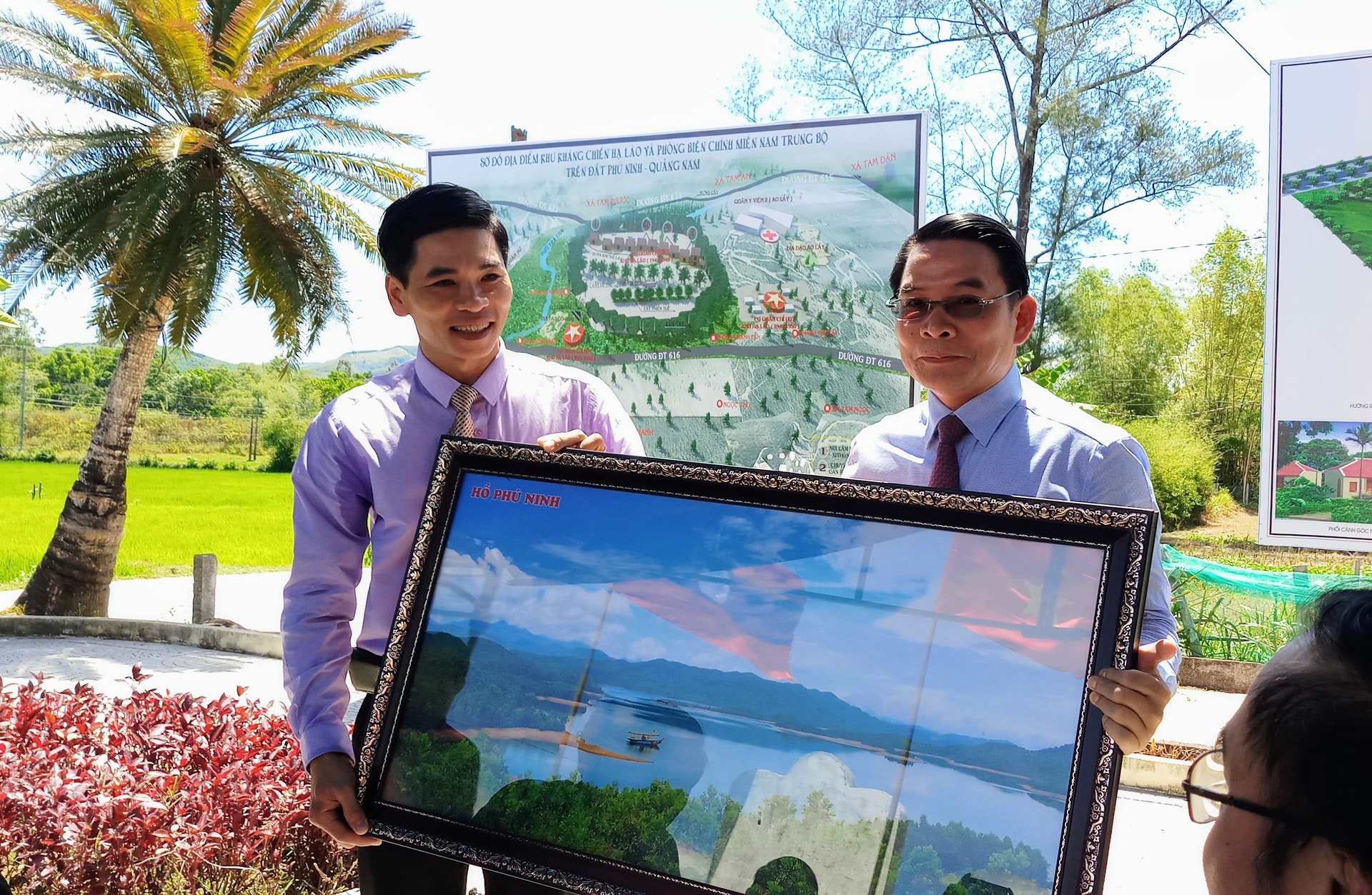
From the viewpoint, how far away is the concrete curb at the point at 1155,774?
19.4ft

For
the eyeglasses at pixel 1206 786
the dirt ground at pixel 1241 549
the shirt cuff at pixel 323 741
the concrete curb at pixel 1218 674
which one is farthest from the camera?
the dirt ground at pixel 1241 549

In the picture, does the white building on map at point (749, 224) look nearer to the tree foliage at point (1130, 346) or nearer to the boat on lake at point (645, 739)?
the boat on lake at point (645, 739)

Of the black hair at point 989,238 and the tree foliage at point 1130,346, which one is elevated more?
the tree foliage at point 1130,346

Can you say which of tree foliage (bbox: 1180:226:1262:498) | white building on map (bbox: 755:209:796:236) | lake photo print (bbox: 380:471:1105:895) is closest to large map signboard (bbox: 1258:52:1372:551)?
white building on map (bbox: 755:209:796:236)

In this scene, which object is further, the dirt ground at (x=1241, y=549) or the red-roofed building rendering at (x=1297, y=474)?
the dirt ground at (x=1241, y=549)

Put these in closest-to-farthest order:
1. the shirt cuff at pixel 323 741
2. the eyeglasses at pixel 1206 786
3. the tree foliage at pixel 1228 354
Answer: the eyeglasses at pixel 1206 786, the shirt cuff at pixel 323 741, the tree foliage at pixel 1228 354

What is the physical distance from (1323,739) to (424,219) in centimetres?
176

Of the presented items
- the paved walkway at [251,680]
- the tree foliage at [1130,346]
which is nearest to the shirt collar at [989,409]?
the paved walkway at [251,680]

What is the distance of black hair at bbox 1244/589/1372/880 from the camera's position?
0.95 metres

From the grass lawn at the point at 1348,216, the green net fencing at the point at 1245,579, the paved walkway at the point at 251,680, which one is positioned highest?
the grass lawn at the point at 1348,216

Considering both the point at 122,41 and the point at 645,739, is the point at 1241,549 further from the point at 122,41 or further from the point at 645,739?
the point at 645,739

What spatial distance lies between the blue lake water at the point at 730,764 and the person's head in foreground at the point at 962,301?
925 mm

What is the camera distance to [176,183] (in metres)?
10.5

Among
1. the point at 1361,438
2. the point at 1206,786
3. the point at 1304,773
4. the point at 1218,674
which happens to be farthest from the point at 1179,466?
A: the point at 1304,773
